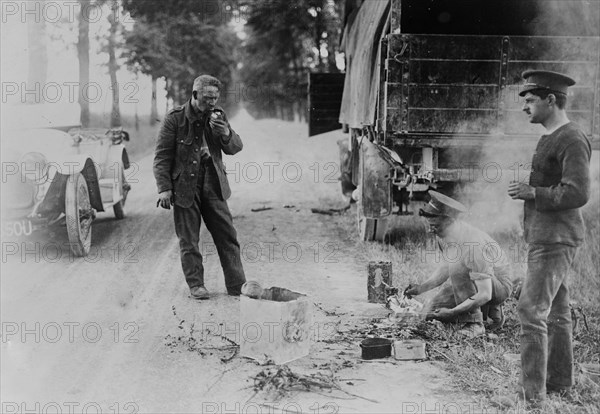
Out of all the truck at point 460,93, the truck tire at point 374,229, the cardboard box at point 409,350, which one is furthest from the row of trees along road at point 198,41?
the cardboard box at point 409,350

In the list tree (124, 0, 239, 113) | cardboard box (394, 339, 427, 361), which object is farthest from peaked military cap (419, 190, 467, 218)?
tree (124, 0, 239, 113)

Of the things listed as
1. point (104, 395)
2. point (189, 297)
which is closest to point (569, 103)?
point (189, 297)

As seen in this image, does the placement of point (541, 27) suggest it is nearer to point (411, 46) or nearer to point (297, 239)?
point (411, 46)

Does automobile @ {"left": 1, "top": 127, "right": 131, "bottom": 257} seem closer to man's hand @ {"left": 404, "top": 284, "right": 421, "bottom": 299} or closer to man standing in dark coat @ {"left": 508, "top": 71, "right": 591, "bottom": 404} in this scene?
man's hand @ {"left": 404, "top": 284, "right": 421, "bottom": 299}

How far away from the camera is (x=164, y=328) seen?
17.0ft

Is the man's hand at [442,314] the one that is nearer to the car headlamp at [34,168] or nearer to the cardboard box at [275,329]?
the cardboard box at [275,329]

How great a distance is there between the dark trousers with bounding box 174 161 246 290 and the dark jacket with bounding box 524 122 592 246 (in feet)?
10.4

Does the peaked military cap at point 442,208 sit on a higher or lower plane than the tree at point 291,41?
lower

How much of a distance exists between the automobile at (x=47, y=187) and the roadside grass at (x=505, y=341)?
11.2 ft

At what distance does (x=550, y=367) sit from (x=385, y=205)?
13.9ft

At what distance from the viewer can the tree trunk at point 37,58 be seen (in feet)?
25.0

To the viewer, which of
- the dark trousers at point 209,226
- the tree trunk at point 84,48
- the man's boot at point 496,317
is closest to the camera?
the man's boot at point 496,317

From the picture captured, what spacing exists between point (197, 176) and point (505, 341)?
305 centimetres

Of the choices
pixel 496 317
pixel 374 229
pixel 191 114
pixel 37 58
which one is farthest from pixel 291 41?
pixel 496 317
